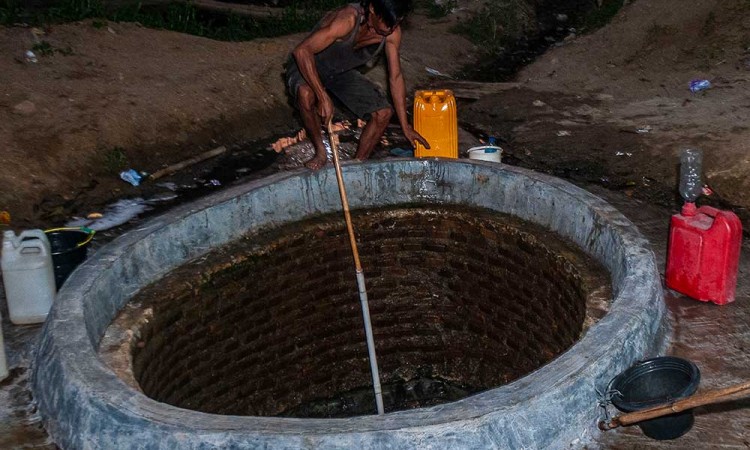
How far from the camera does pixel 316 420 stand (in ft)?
11.2

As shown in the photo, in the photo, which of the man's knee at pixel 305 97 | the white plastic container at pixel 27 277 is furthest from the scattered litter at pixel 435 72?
the white plastic container at pixel 27 277

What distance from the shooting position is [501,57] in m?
11.4

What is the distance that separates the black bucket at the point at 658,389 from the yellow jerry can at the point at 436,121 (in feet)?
10.7

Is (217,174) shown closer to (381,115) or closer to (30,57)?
(381,115)

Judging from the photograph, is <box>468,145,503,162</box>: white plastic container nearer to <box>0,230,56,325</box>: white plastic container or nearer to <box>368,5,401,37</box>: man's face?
<box>368,5,401,37</box>: man's face

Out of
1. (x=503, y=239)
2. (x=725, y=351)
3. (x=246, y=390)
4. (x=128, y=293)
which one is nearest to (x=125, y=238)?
(x=128, y=293)

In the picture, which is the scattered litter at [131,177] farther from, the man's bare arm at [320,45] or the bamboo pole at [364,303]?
the bamboo pole at [364,303]

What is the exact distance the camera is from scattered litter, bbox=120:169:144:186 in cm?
700

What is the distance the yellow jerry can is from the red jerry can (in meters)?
2.42

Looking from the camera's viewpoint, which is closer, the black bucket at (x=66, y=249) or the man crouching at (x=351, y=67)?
the black bucket at (x=66, y=249)

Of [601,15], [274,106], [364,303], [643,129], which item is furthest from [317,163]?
[601,15]

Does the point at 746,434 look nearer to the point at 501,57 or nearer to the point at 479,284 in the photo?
the point at 479,284

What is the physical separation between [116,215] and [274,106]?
2.57m

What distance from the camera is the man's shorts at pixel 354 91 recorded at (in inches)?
250
